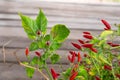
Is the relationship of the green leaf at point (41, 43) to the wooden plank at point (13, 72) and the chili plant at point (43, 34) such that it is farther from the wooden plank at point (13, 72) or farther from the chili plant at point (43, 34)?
the wooden plank at point (13, 72)

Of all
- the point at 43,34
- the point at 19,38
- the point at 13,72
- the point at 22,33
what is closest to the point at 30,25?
the point at 43,34

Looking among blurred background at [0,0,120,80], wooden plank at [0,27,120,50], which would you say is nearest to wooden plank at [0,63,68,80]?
blurred background at [0,0,120,80]

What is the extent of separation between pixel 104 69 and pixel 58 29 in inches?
16.0

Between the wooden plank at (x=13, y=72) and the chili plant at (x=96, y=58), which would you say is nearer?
the chili plant at (x=96, y=58)

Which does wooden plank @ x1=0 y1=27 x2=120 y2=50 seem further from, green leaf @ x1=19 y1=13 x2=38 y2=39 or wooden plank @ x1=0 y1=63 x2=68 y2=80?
green leaf @ x1=19 y1=13 x2=38 y2=39

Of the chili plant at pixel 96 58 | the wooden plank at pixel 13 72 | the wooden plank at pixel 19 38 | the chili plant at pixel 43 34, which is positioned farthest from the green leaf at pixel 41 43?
the wooden plank at pixel 19 38

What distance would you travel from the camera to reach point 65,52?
9.49 feet

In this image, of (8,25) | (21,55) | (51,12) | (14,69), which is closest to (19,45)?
(21,55)

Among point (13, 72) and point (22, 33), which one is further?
point (22, 33)

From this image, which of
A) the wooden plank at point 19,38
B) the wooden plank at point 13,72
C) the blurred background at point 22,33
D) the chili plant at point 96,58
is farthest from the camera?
the wooden plank at point 19,38

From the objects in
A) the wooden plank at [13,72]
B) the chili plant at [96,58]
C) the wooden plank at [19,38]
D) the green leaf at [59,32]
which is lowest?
the wooden plank at [13,72]

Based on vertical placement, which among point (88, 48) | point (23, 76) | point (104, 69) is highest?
point (88, 48)

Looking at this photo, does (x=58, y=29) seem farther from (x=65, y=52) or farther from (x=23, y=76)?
(x=65, y=52)

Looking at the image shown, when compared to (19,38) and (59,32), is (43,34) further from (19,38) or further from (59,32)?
(19,38)
